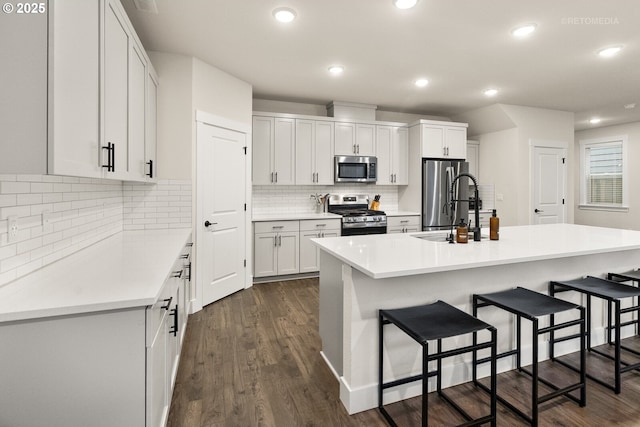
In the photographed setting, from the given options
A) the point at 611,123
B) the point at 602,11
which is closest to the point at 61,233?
the point at 602,11

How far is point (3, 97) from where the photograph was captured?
47.9 inches

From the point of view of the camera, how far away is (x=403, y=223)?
523 centimetres

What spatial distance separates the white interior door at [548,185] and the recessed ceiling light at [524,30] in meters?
3.23

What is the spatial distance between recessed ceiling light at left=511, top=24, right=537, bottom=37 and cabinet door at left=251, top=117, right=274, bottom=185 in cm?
295

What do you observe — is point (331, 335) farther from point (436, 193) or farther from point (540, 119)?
point (540, 119)

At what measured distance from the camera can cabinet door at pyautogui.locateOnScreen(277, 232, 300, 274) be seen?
456 centimetres

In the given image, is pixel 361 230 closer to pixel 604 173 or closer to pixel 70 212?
pixel 70 212

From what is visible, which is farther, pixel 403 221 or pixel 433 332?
pixel 403 221

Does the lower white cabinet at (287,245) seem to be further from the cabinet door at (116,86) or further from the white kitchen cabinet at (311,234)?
the cabinet door at (116,86)

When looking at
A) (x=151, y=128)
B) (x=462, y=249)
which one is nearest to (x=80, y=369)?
(x=462, y=249)

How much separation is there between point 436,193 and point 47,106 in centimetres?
500

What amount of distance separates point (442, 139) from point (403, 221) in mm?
1472

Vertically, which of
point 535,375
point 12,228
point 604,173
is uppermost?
point 604,173

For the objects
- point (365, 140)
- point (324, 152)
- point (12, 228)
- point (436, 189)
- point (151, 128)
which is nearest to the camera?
point (12, 228)
